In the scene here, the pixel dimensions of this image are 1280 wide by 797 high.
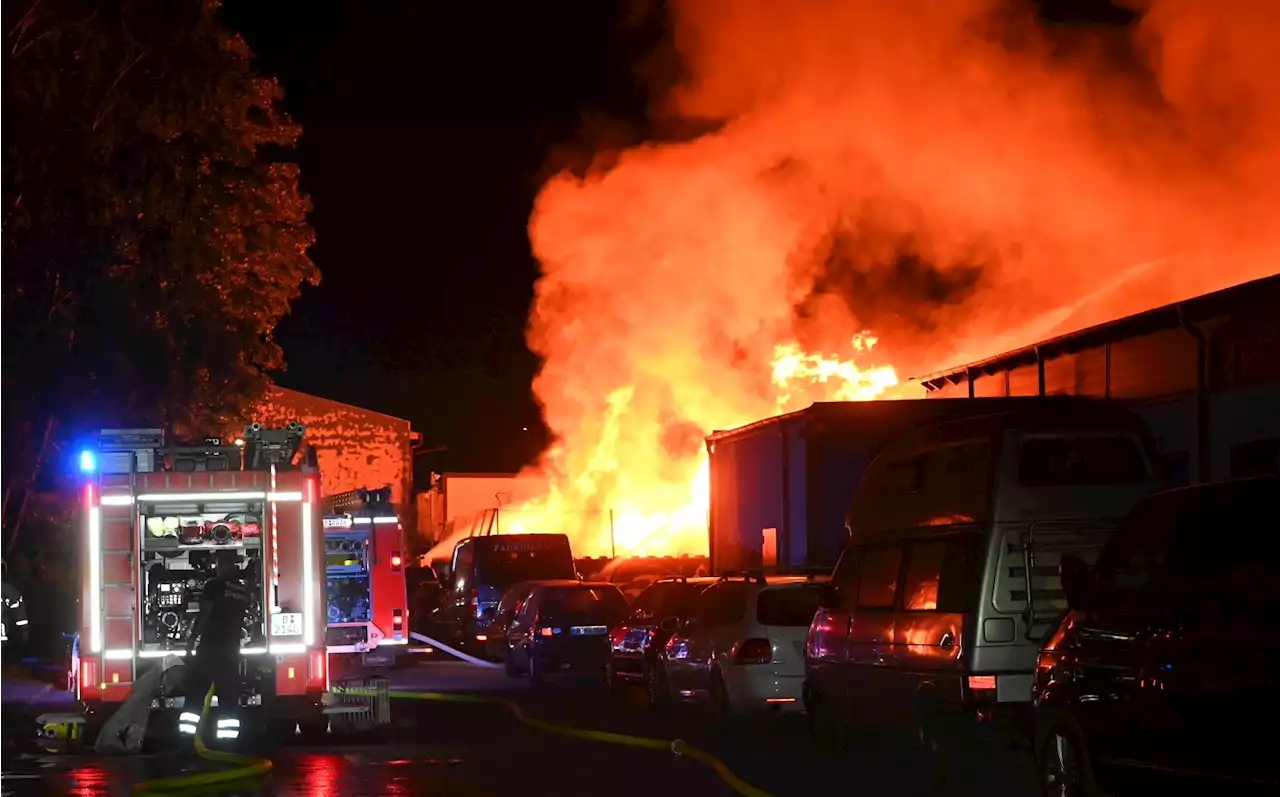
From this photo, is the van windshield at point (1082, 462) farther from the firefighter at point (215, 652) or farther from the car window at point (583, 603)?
the car window at point (583, 603)

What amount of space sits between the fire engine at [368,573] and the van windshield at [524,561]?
443 inches

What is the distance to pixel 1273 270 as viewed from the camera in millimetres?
30750

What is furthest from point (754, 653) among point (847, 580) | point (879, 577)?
point (879, 577)

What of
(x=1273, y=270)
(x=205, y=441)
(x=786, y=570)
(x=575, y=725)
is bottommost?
(x=575, y=725)

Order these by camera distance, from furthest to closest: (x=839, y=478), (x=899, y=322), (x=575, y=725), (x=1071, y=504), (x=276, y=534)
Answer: (x=899, y=322) → (x=839, y=478) → (x=575, y=725) → (x=276, y=534) → (x=1071, y=504)

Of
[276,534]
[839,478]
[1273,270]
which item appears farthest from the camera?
[1273,270]

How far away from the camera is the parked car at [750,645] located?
1702 centimetres

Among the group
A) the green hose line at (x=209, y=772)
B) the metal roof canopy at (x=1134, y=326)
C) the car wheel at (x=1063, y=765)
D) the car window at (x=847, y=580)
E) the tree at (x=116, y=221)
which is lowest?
the green hose line at (x=209, y=772)

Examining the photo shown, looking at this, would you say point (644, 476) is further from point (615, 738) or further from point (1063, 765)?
point (1063, 765)

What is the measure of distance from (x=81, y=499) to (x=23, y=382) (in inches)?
542

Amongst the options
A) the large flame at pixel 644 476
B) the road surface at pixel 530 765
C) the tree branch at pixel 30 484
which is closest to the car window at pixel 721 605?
the road surface at pixel 530 765

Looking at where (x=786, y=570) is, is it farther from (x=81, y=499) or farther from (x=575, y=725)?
(x=81, y=499)

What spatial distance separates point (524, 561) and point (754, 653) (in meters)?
16.1

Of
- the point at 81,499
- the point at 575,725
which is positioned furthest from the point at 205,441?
the point at 575,725
